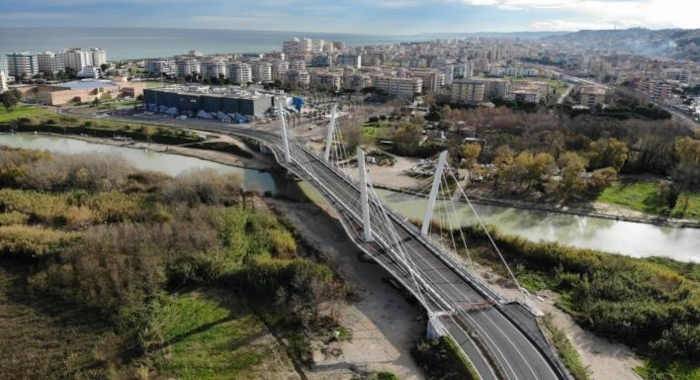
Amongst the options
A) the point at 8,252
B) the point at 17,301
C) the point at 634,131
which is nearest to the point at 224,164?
the point at 8,252

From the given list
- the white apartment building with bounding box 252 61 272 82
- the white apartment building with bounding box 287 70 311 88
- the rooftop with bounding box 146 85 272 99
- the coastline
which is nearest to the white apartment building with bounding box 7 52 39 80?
the white apartment building with bounding box 252 61 272 82

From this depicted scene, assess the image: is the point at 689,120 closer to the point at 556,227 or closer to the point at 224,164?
the point at 556,227

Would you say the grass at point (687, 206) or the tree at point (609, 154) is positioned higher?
the tree at point (609, 154)

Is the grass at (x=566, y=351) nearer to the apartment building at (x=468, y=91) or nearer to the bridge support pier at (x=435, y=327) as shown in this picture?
the bridge support pier at (x=435, y=327)

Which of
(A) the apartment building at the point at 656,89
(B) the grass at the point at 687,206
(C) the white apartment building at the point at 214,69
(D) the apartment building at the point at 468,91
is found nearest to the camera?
(B) the grass at the point at 687,206

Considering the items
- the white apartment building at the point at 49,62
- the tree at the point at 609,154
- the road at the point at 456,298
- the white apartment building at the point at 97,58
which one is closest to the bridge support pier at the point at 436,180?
the road at the point at 456,298
